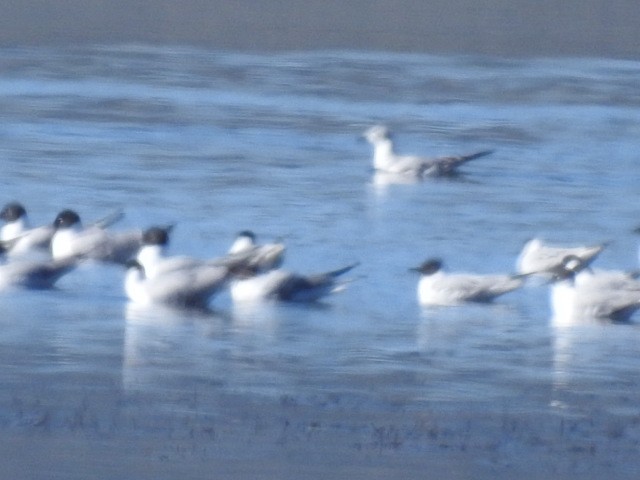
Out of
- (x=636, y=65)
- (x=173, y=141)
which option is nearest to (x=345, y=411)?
(x=173, y=141)

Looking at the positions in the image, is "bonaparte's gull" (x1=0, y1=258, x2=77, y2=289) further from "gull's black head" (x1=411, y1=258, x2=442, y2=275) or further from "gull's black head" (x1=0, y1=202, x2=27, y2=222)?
"gull's black head" (x1=411, y1=258, x2=442, y2=275)

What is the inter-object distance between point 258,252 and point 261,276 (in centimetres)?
59

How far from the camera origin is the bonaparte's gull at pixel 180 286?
1187cm

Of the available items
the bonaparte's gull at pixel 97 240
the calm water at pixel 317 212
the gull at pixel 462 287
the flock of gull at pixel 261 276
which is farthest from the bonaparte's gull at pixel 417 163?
the gull at pixel 462 287

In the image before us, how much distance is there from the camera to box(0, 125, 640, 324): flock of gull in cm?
1189

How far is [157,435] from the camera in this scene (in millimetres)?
8117

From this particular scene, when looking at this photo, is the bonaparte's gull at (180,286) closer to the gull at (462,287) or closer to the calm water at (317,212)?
the calm water at (317,212)

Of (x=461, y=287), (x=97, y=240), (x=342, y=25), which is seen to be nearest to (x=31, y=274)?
(x=97, y=240)

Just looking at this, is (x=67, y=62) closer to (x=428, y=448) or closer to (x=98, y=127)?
(x=98, y=127)

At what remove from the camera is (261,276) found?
12242 mm

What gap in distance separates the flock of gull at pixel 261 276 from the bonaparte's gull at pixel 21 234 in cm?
16

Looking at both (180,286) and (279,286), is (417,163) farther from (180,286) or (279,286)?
(180,286)

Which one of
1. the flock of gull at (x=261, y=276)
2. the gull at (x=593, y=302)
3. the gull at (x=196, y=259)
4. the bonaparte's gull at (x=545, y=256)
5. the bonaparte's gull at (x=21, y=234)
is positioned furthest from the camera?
the bonaparte's gull at (x=21, y=234)

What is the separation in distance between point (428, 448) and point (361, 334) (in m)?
2.98
